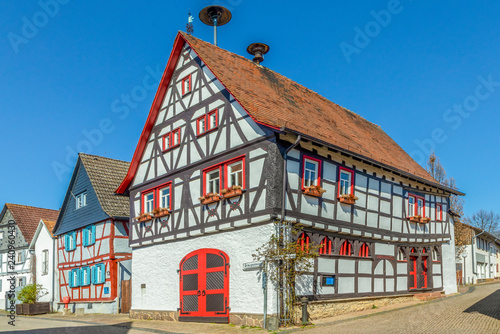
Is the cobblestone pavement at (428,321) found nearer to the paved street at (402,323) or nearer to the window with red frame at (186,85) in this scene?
the paved street at (402,323)

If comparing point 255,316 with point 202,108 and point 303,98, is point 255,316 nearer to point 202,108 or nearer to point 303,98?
point 202,108

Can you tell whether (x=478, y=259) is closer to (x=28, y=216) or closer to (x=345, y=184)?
(x=345, y=184)

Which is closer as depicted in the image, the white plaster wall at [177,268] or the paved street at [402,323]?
the paved street at [402,323]

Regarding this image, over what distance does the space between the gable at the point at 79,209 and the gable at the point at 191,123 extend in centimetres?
520

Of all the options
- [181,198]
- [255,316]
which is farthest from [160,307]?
[255,316]

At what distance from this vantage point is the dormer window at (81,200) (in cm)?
3003

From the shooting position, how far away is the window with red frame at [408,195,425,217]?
23947mm

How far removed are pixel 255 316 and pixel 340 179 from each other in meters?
5.94

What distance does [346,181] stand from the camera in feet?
64.7

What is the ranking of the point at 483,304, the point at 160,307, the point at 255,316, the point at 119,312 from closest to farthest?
1. the point at 255,316
2. the point at 483,304
3. the point at 160,307
4. the point at 119,312

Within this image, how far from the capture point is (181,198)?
68.6 feet

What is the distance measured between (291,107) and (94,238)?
14.2 metres

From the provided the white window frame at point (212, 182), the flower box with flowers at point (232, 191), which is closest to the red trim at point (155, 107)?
the white window frame at point (212, 182)

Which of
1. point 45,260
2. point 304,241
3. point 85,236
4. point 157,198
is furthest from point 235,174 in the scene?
point 45,260
